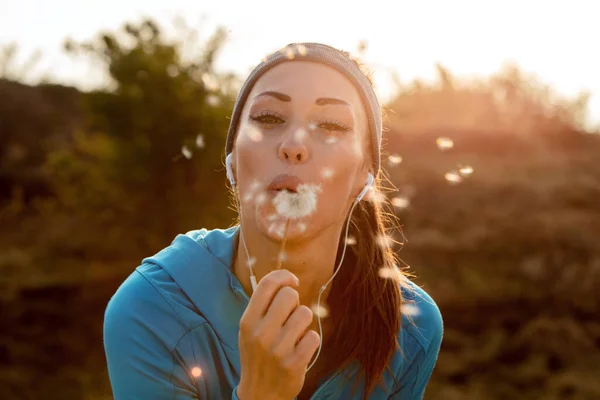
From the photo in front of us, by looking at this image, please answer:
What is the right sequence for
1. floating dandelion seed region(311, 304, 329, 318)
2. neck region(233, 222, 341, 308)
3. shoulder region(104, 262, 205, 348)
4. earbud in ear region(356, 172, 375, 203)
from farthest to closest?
floating dandelion seed region(311, 304, 329, 318), earbud in ear region(356, 172, 375, 203), neck region(233, 222, 341, 308), shoulder region(104, 262, 205, 348)

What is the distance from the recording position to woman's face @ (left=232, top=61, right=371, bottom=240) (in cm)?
236

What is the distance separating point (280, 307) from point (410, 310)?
1.41 m

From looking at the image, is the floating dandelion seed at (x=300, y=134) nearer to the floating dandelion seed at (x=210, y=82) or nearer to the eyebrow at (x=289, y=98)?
the eyebrow at (x=289, y=98)

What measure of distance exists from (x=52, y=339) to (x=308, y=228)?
9076mm

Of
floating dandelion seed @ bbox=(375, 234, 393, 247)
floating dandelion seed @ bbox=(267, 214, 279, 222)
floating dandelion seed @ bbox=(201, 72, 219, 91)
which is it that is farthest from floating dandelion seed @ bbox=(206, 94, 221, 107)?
floating dandelion seed @ bbox=(267, 214, 279, 222)

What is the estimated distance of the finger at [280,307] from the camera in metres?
1.85

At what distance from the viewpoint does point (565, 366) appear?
8.72 m

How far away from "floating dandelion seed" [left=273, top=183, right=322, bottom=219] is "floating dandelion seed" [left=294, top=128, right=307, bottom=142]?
180 millimetres

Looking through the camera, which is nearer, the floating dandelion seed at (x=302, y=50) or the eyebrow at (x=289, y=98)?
the eyebrow at (x=289, y=98)

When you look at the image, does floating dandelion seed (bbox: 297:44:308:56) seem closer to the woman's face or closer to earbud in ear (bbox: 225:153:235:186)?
the woman's face

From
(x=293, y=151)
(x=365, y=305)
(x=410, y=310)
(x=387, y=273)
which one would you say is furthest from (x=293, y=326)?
(x=410, y=310)

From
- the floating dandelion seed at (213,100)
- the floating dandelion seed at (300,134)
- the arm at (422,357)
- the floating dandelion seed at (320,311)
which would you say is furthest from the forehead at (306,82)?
the floating dandelion seed at (213,100)

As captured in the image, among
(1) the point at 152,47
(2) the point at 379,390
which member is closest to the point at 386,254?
(2) the point at 379,390

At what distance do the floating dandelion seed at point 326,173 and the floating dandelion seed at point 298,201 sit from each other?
48 mm
